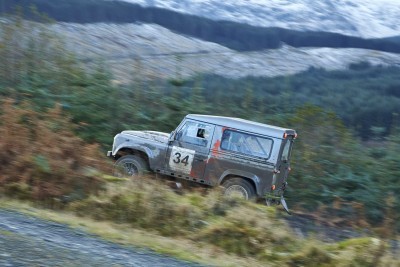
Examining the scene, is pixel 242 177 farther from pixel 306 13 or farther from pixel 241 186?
pixel 306 13

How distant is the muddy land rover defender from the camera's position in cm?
1380

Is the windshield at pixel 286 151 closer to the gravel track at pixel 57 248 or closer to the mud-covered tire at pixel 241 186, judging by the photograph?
the mud-covered tire at pixel 241 186

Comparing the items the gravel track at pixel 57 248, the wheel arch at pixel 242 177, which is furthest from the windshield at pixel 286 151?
the gravel track at pixel 57 248

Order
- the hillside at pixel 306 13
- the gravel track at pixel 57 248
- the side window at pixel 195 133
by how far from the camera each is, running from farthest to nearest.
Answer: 1. the hillside at pixel 306 13
2. the side window at pixel 195 133
3. the gravel track at pixel 57 248

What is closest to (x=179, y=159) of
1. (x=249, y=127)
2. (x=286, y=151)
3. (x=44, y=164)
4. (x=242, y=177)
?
(x=242, y=177)

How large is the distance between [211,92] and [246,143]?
6418mm

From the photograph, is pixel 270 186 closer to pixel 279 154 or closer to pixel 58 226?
pixel 279 154

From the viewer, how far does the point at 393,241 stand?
8.15 m

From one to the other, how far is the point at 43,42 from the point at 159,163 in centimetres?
599

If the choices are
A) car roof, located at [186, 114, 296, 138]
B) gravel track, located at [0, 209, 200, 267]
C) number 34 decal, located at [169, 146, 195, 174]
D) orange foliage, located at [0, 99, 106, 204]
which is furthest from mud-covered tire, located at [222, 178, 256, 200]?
gravel track, located at [0, 209, 200, 267]

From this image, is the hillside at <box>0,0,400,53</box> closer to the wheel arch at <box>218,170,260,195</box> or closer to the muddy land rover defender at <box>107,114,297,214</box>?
the muddy land rover defender at <box>107,114,297,214</box>

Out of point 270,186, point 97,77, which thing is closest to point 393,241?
point 270,186

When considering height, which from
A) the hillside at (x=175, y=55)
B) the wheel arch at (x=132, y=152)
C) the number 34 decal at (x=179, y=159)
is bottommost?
the wheel arch at (x=132, y=152)

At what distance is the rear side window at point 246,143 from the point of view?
13867mm
